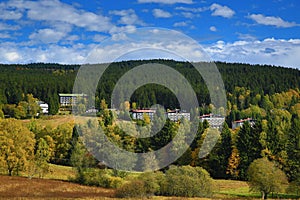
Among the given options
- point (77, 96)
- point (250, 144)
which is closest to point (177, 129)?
point (250, 144)

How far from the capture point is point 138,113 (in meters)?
99.4

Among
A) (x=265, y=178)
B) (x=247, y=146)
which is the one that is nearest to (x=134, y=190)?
(x=265, y=178)

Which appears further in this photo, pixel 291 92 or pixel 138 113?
pixel 291 92

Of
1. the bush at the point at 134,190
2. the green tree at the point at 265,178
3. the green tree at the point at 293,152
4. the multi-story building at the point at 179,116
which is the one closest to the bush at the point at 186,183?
the bush at the point at 134,190

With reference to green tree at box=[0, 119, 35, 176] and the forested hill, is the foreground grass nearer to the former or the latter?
green tree at box=[0, 119, 35, 176]

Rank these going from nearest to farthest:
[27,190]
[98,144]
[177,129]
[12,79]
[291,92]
Answer: [27,190], [98,144], [177,129], [12,79], [291,92]

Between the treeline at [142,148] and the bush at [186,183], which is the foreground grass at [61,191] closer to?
the bush at [186,183]

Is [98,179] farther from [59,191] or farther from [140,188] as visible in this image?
[140,188]

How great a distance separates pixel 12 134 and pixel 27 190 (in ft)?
42.2

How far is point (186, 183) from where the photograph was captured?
32.6 metres

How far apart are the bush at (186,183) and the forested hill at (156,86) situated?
74.8 m

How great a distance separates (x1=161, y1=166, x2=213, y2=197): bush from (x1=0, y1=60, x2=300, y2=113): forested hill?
74805mm

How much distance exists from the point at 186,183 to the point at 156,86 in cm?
9012

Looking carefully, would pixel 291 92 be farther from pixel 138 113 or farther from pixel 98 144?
pixel 98 144
